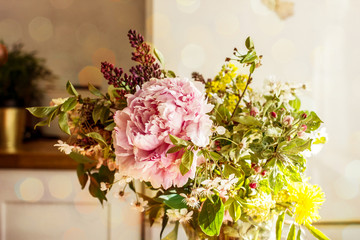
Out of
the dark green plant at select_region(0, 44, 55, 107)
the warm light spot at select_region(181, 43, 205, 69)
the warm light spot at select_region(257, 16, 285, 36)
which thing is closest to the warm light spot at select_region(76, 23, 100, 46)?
the dark green plant at select_region(0, 44, 55, 107)

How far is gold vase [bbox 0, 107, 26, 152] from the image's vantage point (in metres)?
1.33

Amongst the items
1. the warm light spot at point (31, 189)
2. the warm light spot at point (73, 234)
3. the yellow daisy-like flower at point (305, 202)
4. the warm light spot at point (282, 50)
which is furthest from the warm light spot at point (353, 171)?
the warm light spot at point (31, 189)

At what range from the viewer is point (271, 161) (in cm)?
49

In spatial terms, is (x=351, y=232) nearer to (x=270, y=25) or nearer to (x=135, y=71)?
(x=270, y=25)

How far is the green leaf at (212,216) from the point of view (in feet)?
1.58

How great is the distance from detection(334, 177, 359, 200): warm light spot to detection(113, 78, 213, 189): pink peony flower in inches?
32.9

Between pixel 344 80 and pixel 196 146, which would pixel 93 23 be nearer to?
pixel 344 80

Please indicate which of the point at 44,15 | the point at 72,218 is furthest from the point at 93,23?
the point at 72,218

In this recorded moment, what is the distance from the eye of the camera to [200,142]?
1.36 ft

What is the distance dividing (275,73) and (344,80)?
8.2 inches

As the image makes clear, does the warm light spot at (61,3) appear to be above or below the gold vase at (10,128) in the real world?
above

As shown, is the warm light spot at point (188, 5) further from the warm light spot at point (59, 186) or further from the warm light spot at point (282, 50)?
the warm light spot at point (59, 186)

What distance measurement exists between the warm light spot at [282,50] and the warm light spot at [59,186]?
753 mm

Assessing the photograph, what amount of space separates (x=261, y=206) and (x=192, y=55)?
25.3 inches
